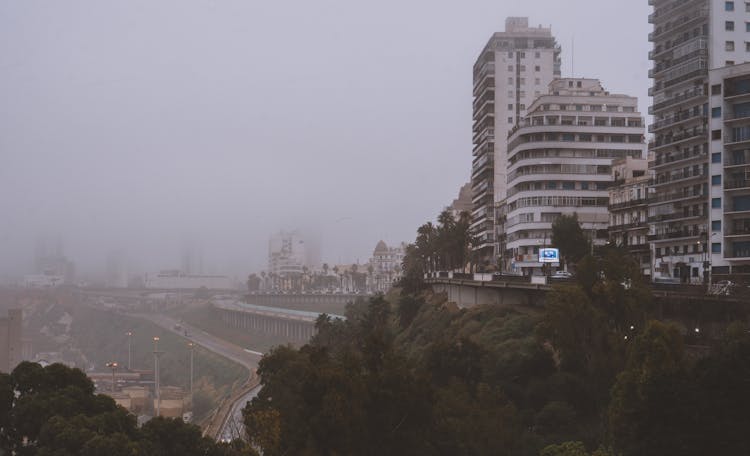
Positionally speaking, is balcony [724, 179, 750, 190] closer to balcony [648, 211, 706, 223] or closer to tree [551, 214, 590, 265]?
balcony [648, 211, 706, 223]

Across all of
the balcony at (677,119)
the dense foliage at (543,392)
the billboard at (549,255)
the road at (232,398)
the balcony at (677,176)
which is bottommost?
the road at (232,398)

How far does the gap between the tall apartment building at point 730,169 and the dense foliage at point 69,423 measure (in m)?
43.9

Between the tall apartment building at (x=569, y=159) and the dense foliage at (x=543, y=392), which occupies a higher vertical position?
the tall apartment building at (x=569, y=159)

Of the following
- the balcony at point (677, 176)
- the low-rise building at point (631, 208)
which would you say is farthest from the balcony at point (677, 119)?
the low-rise building at point (631, 208)

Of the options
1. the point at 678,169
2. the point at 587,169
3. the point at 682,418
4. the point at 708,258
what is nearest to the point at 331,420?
the point at 682,418

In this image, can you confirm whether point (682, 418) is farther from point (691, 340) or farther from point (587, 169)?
point (587, 169)

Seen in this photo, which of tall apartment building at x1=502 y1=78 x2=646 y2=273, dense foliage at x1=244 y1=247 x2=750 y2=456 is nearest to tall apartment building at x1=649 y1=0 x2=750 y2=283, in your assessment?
tall apartment building at x1=502 y1=78 x2=646 y2=273

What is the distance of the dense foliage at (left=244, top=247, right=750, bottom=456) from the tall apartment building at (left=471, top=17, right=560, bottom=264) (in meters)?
58.3

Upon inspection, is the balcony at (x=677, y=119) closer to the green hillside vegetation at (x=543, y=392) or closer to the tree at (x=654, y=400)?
the green hillside vegetation at (x=543, y=392)

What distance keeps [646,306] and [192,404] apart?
325ft

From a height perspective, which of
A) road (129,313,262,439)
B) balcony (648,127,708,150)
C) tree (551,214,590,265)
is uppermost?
balcony (648,127,708,150)

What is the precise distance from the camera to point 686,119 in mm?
75000

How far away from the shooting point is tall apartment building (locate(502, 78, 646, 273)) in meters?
92.3

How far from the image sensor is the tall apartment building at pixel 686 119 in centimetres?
7262
